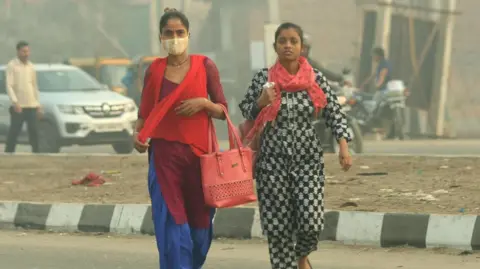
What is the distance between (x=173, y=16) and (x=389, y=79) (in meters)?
17.7

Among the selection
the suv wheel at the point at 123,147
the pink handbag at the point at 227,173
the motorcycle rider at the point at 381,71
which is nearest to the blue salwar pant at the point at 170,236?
the pink handbag at the point at 227,173

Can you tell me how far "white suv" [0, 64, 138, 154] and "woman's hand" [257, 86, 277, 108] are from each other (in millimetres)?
14090

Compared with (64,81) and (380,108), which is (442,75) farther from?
(64,81)

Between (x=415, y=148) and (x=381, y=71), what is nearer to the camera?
(x=415, y=148)

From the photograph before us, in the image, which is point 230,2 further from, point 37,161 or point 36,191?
point 36,191

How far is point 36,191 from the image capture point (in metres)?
13.1

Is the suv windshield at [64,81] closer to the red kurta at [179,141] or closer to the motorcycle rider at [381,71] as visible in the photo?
the motorcycle rider at [381,71]

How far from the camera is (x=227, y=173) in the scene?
672 centimetres

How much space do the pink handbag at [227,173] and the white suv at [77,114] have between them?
46.4 feet

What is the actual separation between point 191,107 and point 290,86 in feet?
2.14

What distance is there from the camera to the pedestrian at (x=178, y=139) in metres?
6.63

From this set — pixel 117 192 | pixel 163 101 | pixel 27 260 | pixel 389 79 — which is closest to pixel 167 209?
pixel 163 101

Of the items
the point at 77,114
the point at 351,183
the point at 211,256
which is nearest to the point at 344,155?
the point at 211,256

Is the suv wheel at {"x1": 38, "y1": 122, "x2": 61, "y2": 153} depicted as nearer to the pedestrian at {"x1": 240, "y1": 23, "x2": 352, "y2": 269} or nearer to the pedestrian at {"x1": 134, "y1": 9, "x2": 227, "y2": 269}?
the pedestrian at {"x1": 240, "y1": 23, "x2": 352, "y2": 269}
